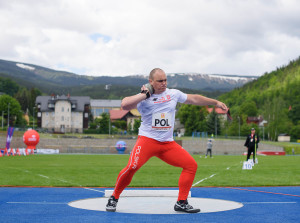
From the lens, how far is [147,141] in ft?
24.3

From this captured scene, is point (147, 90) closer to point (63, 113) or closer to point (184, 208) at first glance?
point (184, 208)

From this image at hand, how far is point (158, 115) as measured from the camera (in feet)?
24.0

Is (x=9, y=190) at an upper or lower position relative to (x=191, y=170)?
lower

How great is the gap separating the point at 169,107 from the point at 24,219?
2.84 meters

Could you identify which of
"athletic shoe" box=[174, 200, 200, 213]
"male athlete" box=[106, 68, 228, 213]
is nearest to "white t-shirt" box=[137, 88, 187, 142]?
"male athlete" box=[106, 68, 228, 213]

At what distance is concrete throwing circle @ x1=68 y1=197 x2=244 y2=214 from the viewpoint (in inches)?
297

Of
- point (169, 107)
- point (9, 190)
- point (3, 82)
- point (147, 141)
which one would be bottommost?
point (9, 190)

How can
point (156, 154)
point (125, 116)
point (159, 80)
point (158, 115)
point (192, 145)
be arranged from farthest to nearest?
point (125, 116), point (192, 145), point (156, 154), point (158, 115), point (159, 80)

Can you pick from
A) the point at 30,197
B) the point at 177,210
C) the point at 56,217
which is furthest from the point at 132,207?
the point at 30,197

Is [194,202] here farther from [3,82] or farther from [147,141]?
[3,82]

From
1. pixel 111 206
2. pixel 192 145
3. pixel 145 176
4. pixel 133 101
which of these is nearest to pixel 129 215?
pixel 111 206

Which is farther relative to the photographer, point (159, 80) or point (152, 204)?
point (152, 204)

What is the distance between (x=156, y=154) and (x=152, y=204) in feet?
4.16

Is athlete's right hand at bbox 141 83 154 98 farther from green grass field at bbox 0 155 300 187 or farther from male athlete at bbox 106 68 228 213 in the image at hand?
green grass field at bbox 0 155 300 187
